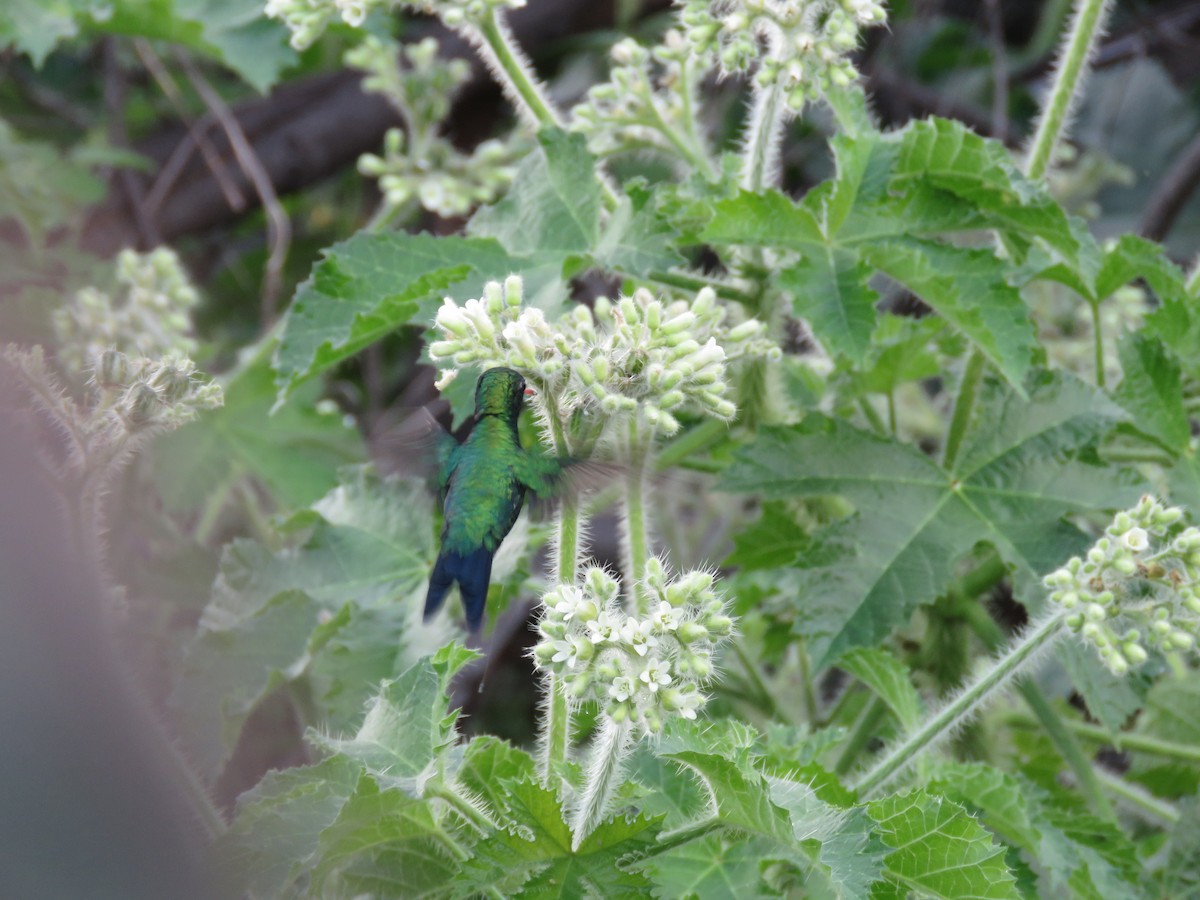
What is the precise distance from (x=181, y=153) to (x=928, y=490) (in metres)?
2.67

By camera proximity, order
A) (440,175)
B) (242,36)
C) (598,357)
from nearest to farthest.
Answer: (598,357) < (440,175) < (242,36)

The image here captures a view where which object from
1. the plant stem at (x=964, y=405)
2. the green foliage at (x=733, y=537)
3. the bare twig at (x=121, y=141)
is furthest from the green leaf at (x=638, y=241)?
the bare twig at (x=121, y=141)

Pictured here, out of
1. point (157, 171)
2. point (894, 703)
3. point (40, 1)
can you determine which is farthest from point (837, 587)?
point (157, 171)

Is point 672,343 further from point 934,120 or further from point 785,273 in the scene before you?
point 934,120

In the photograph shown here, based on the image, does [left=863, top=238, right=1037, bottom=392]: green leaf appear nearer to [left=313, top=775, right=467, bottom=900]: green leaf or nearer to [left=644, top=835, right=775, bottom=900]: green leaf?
[left=644, top=835, right=775, bottom=900]: green leaf

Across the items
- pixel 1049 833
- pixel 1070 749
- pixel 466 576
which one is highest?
pixel 466 576

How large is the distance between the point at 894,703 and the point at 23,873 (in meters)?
1.34

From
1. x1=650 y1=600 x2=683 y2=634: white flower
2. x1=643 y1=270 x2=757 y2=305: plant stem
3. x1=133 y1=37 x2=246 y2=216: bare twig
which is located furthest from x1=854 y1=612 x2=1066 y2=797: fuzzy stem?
x1=133 y1=37 x2=246 y2=216: bare twig

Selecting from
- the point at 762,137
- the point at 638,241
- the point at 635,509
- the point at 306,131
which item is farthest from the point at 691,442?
the point at 306,131

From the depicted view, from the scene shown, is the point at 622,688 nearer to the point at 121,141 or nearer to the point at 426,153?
the point at 426,153

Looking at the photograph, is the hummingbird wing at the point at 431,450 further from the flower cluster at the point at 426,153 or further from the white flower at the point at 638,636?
the flower cluster at the point at 426,153

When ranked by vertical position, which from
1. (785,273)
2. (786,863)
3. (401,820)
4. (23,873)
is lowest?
(786,863)

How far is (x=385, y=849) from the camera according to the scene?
5.09 ft

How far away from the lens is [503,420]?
63.9 inches
